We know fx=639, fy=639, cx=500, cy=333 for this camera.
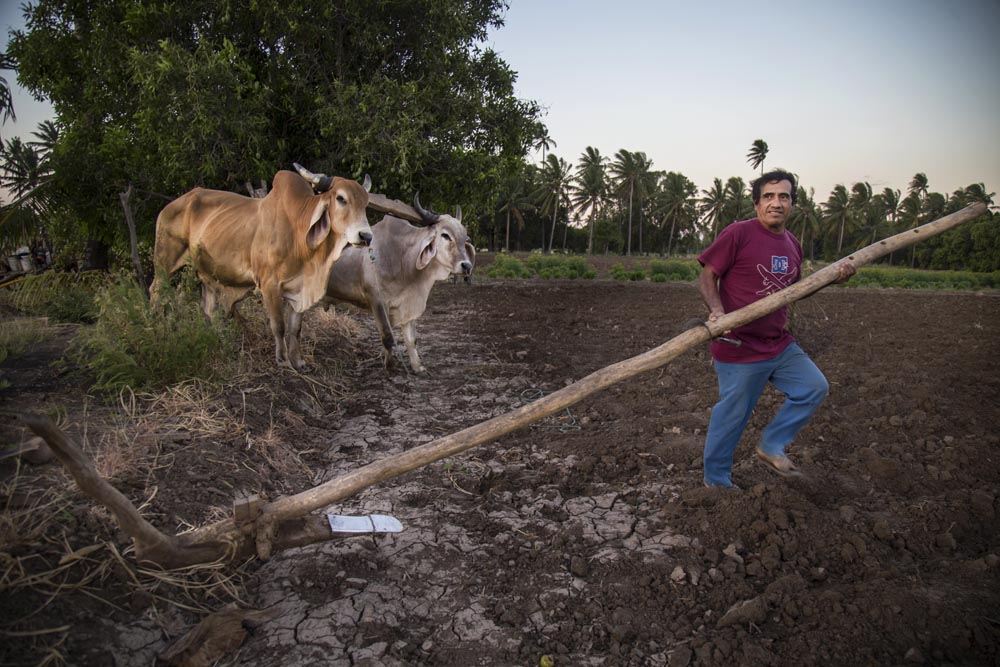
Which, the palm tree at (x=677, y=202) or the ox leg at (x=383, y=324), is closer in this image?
the ox leg at (x=383, y=324)

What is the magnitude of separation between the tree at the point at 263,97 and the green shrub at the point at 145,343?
371 cm

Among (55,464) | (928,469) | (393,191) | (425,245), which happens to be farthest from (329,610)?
(393,191)

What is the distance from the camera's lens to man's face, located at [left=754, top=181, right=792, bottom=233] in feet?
12.1

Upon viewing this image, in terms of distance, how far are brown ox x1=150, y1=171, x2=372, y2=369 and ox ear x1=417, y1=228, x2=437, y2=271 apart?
0.94 metres

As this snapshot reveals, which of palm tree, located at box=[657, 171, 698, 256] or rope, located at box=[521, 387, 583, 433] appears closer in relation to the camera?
rope, located at box=[521, 387, 583, 433]

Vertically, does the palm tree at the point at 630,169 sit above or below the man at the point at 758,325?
above

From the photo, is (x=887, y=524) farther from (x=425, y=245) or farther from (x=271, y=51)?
(x=271, y=51)

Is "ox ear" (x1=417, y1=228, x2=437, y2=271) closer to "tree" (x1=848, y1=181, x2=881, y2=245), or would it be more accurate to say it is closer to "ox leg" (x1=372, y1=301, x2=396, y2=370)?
"ox leg" (x1=372, y1=301, x2=396, y2=370)

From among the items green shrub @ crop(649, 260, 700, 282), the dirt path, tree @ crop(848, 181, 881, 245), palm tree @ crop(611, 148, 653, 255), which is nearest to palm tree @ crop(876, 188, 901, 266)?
tree @ crop(848, 181, 881, 245)

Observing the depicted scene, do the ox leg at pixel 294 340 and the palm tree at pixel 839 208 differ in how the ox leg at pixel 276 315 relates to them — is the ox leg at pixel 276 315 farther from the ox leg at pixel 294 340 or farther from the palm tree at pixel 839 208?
the palm tree at pixel 839 208

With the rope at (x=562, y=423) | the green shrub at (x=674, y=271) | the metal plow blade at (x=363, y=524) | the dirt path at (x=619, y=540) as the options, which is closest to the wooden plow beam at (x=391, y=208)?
the dirt path at (x=619, y=540)

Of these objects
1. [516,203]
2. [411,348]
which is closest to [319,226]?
[411,348]

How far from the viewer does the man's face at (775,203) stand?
12.1ft

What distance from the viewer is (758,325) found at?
12.2 ft
